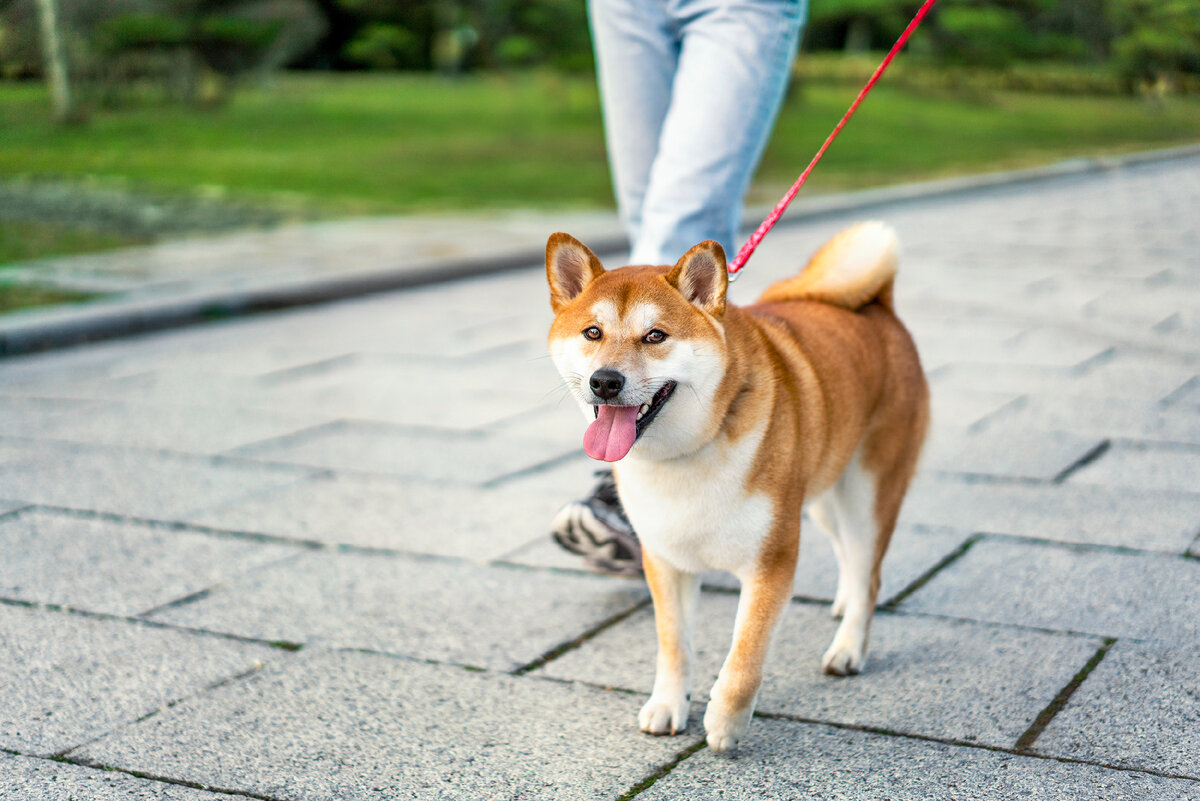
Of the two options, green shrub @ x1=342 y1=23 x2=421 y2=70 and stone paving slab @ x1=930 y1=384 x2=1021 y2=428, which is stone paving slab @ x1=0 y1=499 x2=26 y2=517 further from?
green shrub @ x1=342 y1=23 x2=421 y2=70

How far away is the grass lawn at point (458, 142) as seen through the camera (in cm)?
1277

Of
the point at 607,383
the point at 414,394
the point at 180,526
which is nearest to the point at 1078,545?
the point at 607,383

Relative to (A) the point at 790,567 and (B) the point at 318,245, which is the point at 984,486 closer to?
(A) the point at 790,567

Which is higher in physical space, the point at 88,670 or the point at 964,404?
the point at 88,670

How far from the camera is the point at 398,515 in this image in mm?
3789

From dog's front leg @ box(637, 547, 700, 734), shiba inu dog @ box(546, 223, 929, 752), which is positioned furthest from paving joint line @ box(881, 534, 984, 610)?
dog's front leg @ box(637, 547, 700, 734)

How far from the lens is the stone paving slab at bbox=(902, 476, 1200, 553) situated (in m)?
3.36

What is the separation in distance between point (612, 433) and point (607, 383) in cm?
10

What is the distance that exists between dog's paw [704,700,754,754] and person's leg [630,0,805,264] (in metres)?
1.16

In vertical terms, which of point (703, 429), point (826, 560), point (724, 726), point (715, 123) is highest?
point (715, 123)

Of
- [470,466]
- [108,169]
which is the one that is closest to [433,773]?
[470,466]

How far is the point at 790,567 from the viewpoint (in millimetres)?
2340

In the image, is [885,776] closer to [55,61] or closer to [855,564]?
[855,564]

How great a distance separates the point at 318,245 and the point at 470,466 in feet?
17.9
